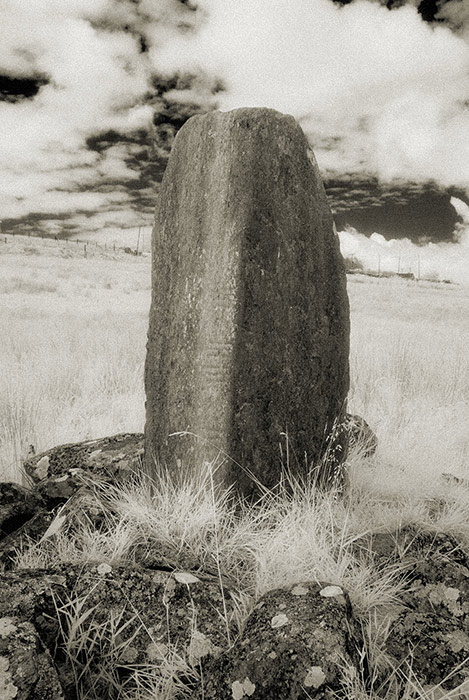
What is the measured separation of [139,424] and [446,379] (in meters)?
4.74

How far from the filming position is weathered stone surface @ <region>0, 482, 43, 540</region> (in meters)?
3.96

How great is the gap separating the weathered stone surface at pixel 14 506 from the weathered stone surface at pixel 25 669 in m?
1.75

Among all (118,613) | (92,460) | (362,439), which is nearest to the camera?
(118,613)

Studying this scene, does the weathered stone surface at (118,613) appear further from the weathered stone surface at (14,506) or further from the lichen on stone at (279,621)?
the weathered stone surface at (14,506)

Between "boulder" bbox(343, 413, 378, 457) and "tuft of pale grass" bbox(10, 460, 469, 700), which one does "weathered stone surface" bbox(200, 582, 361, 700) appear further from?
"boulder" bbox(343, 413, 378, 457)

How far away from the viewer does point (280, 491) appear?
3920 millimetres

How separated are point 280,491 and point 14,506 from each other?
1711 mm

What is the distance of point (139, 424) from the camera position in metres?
6.62

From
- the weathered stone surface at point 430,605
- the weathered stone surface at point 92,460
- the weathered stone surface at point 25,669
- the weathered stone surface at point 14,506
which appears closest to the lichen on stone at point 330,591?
the weathered stone surface at point 430,605

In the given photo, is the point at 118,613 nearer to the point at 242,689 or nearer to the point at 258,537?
the point at 242,689

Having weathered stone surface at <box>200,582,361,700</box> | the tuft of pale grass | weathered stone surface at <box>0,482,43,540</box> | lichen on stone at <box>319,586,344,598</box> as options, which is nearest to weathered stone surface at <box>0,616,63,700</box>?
the tuft of pale grass

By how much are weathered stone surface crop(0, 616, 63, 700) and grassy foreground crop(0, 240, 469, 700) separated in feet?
1.25

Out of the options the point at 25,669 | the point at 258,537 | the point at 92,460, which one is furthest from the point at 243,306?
the point at 25,669

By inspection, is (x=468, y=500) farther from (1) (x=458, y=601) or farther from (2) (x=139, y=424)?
(2) (x=139, y=424)
